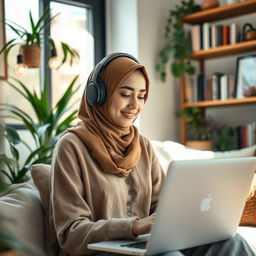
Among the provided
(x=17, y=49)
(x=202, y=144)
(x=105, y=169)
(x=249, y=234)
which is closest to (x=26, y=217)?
(x=105, y=169)

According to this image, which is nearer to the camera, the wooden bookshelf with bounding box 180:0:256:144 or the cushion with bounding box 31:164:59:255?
the cushion with bounding box 31:164:59:255

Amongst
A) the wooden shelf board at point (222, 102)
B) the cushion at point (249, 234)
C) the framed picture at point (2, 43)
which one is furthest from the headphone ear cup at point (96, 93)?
the wooden shelf board at point (222, 102)

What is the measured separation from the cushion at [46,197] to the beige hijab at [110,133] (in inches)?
7.4

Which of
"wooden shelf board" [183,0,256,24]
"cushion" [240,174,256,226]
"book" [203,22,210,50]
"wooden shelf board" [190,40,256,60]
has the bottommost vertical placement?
"cushion" [240,174,256,226]

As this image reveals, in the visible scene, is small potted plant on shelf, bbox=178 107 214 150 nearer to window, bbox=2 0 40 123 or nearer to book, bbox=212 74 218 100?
book, bbox=212 74 218 100

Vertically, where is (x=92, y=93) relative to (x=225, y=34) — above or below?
below

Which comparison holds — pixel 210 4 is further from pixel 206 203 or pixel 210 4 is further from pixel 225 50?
pixel 206 203

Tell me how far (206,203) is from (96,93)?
1.95 feet

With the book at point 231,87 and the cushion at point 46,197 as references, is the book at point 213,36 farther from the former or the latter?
the cushion at point 46,197

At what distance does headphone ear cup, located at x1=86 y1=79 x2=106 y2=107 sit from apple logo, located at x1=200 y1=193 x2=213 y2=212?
23.0 inches

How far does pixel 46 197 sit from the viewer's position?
1817 millimetres

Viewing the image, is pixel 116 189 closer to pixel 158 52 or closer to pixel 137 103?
pixel 137 103

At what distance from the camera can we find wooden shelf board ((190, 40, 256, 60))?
11.2ft

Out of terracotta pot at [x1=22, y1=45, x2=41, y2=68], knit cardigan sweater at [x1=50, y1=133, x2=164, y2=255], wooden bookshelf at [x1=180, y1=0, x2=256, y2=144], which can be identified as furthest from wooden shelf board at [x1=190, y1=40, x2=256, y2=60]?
knit cardigan sweater at [x1=50, y1=133, x2=164, y2=255]
